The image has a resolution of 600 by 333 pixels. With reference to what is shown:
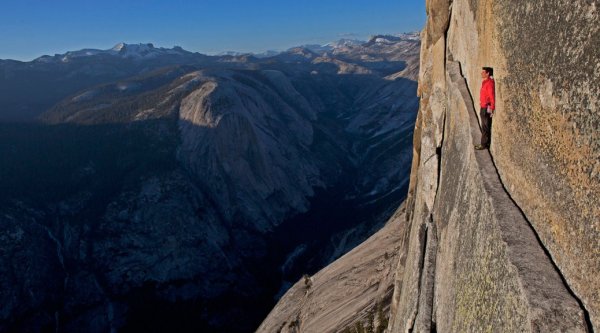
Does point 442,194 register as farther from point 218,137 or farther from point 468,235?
point 218,137

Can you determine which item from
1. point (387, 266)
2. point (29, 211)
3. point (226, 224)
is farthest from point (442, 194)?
point (29, 211)

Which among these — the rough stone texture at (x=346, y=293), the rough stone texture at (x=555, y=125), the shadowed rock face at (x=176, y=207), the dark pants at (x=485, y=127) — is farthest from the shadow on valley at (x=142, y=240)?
the rough stone texture at (x=555, y=125)

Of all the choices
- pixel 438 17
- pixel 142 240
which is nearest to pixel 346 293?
pixel 438 17

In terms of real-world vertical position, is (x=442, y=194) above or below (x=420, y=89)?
below

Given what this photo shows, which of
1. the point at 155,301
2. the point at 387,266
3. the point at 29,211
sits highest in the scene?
the point at 387,266

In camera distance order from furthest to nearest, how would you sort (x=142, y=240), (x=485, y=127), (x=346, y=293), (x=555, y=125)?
(x=142, y=240) → (x=346, y=293) → (x=485, y=127) → (x=555, y=125)

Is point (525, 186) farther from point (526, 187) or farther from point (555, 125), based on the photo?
point (555, 125)
